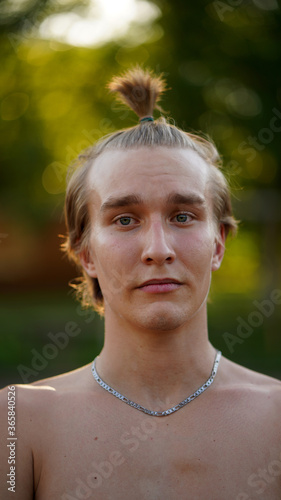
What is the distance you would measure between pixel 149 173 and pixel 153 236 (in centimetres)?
31

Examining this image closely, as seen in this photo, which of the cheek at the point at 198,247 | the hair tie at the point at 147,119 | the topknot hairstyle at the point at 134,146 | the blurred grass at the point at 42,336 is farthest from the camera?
the blurred grass at the point at 42,336

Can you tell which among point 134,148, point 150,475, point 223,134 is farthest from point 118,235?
point 223,134

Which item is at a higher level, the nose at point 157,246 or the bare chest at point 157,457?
the nose at point 157,246

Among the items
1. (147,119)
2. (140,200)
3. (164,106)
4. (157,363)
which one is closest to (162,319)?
(157,363)

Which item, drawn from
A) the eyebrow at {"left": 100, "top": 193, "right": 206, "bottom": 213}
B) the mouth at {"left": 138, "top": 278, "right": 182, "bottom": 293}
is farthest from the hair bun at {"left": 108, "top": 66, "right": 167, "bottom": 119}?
the mouth at {"left": 138, "top": 278, "right": 182, "bottom": 293}

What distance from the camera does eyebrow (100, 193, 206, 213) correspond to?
2.61 m

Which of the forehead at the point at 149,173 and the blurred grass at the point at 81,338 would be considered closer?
the forehead at the point at 149,173

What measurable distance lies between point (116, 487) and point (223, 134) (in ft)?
25.3

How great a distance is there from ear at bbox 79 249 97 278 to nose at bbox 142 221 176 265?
1.58 ft

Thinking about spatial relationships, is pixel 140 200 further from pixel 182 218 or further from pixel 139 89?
pixel 139 89

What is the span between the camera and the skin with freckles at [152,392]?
8.14 ft

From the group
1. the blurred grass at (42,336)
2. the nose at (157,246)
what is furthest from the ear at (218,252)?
the blurred grass at (42,336)

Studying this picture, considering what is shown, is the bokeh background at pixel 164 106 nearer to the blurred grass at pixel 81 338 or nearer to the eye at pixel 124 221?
the blurred grass at pixel 81 338

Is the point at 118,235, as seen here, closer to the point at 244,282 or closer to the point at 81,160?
the point at 81,160
